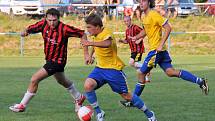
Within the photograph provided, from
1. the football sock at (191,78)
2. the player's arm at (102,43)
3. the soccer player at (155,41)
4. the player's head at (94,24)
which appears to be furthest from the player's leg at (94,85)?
the football sock at (191,78)

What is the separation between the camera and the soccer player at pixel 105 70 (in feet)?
30.6

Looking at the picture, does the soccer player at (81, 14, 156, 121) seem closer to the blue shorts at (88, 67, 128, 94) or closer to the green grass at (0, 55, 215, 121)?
the blue shorts at (88, 67, 128, 94)

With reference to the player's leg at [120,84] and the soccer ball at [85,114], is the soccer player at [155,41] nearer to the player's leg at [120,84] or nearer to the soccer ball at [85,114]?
the player's leg at [120,84]

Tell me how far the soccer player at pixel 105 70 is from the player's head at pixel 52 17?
1.11 metres

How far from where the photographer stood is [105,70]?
947cm

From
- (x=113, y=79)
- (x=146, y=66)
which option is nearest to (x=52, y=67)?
(x=113, y=79)

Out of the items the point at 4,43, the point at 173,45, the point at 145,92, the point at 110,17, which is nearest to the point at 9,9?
the point at 4,43

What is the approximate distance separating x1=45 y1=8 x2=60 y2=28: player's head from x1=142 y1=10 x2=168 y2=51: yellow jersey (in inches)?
71.9

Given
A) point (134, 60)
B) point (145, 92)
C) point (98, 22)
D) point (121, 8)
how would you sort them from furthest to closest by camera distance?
point (121, 8)
point (134, 60)
point (145, 92)
point (98, 22)

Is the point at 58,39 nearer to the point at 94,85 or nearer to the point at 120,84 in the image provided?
the point at 94,85

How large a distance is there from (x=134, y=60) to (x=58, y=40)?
7154mm

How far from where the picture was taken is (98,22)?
9.30 m

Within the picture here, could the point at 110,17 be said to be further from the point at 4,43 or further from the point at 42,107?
the point at 42,107

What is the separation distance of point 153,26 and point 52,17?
2027 mm
